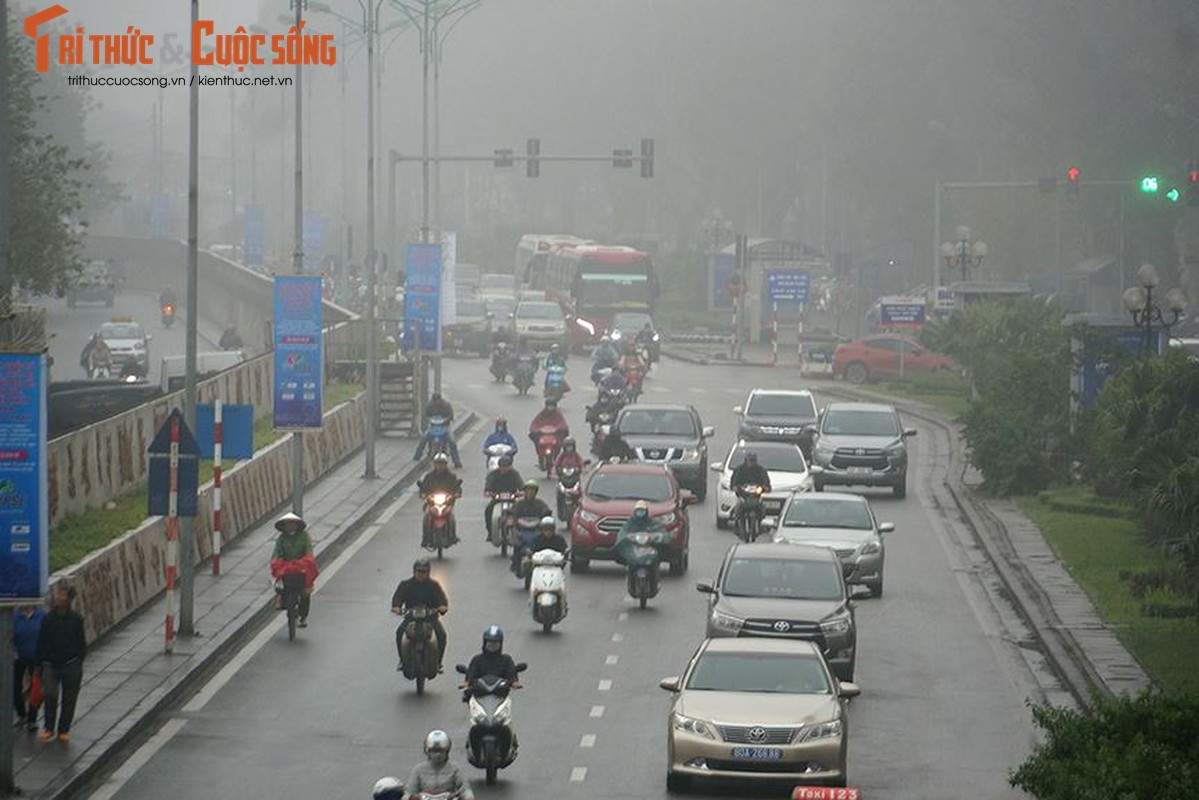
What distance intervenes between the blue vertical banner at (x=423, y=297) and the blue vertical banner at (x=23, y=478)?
31.8 metres

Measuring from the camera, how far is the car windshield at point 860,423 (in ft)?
157

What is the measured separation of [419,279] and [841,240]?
254 ft

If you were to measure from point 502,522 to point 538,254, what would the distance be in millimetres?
72023

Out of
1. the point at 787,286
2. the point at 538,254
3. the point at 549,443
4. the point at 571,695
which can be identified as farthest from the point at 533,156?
the point at 571,695

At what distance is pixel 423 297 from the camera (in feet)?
179

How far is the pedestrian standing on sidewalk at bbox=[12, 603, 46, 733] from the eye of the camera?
24.2m

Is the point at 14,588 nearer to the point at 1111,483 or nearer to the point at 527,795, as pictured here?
the point at 527,795

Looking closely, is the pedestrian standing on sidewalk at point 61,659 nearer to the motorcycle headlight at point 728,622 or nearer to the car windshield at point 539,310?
the motorcycle headlight at point 728,622

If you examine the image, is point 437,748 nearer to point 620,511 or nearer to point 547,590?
point 547,590

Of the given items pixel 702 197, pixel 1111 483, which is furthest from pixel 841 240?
pixel 1111 483

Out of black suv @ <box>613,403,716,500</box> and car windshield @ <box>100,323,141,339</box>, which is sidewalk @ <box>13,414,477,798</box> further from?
car windshield @ <box>100,323,141,339</box>

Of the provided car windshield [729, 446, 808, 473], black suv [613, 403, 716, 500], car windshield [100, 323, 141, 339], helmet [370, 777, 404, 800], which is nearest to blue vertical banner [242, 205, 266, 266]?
car windshield [100, 323, 141, 339]

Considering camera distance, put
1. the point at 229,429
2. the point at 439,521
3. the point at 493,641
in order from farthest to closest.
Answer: the point at 439,521
the point at 229,429
the point at 493,641

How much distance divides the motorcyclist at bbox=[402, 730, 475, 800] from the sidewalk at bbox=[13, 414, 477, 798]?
174 inches
